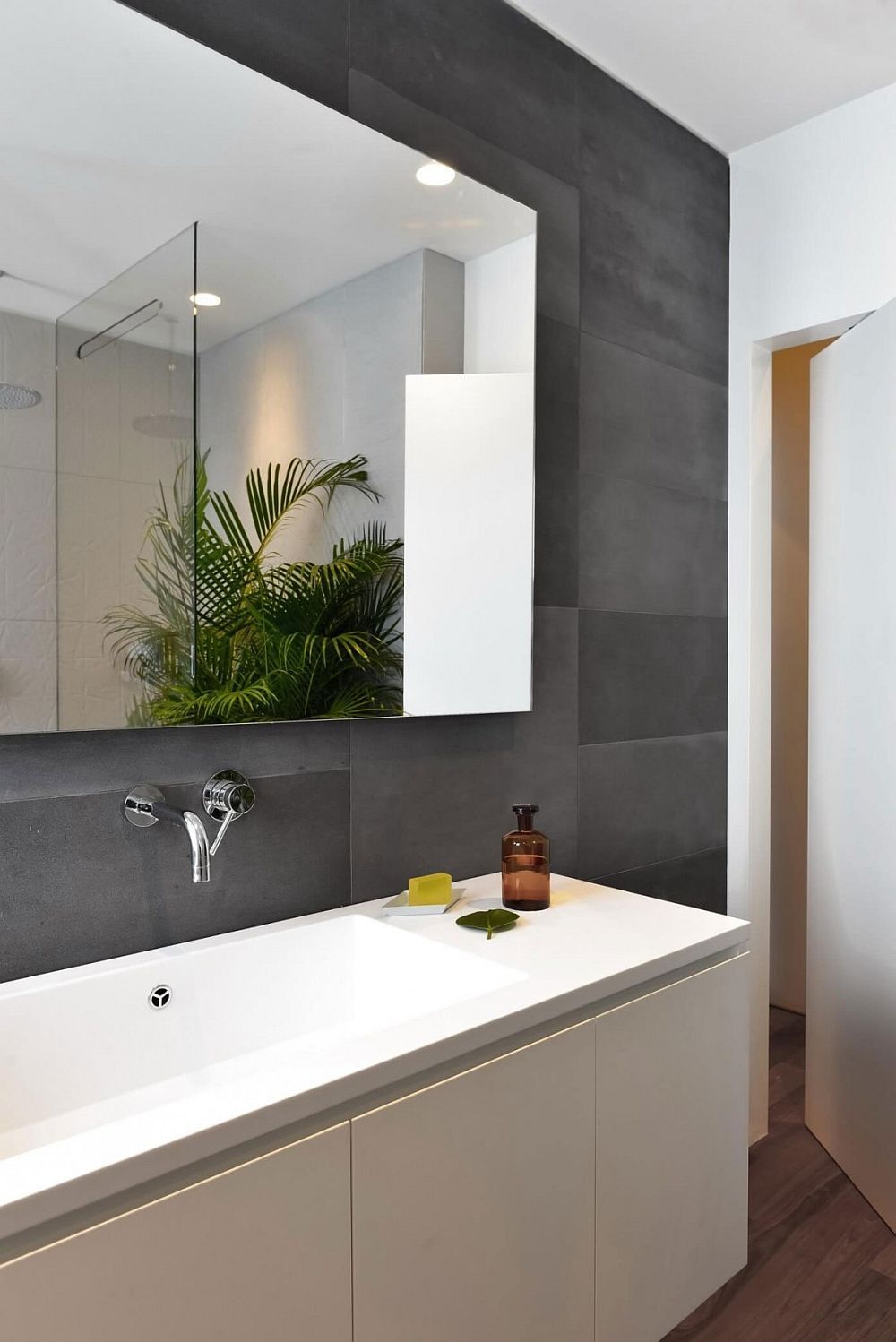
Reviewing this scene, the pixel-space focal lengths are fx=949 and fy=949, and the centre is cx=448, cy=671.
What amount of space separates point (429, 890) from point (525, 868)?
17cm

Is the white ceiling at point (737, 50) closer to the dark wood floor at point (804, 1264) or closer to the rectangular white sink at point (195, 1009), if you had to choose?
the rectangular white sink at point (195, 1009)

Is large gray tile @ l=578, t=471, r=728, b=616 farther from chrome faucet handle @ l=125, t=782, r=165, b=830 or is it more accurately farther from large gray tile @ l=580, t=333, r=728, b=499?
chrome faucet handle @ l=125, t=782, r=165, b=830

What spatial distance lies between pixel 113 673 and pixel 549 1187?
89cm

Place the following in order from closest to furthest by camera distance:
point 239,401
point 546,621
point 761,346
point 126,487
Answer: point 126,487
point 239,401
point 546,621
point 761,346

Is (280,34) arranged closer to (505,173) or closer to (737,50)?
(505,173)

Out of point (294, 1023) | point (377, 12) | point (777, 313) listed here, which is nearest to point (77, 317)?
point (377, 12)

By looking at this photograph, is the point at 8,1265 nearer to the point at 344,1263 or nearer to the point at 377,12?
the point at 344,1263

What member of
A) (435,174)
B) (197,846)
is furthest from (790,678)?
(197,846)

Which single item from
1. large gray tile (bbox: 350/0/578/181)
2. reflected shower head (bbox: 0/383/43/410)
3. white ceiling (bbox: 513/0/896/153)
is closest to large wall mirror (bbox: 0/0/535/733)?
reflected shower head (bbox: 0/383/43/410)

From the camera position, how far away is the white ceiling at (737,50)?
194 cm

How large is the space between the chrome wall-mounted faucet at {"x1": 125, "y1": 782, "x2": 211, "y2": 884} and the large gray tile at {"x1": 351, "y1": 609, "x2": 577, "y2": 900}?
0.36 m

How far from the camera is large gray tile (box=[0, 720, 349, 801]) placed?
4.16ft

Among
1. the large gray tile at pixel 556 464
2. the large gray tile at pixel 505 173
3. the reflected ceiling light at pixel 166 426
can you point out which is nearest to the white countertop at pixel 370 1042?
the large gray tile at pixel 556 464

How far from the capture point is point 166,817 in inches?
52.9
